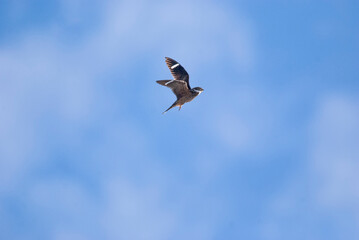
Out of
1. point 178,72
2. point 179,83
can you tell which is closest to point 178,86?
point 179,83

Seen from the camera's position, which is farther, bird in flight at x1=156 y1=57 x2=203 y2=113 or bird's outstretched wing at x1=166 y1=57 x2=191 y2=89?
bird's outstretched wing at x1=166 y1=57 x2=191 y2=89

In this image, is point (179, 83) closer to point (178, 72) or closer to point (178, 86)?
point (178, 86)

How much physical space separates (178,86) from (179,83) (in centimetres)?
25

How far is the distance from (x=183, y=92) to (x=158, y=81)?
1.78 meters

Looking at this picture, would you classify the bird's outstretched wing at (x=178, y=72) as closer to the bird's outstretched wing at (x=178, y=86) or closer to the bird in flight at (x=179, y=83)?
the bird in flight at (x=179, y=83)

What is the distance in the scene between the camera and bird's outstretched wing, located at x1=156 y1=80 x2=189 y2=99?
140 feet

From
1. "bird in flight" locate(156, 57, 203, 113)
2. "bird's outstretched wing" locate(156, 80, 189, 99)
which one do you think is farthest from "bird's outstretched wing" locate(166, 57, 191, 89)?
"bird's outstretched wing" locate(156, 80, 189, 99)

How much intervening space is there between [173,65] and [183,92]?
1.86 meters

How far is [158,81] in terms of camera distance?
4288 centimetres

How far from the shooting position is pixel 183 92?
4312 cm

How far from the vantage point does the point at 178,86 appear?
42.8 meters

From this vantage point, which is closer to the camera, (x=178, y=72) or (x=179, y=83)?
(x=179, y=83)

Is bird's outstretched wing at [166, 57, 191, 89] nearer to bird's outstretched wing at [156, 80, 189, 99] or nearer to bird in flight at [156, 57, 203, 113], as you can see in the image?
bird in flight at [156, 57, 203, 113]

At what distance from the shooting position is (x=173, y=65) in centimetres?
4300
